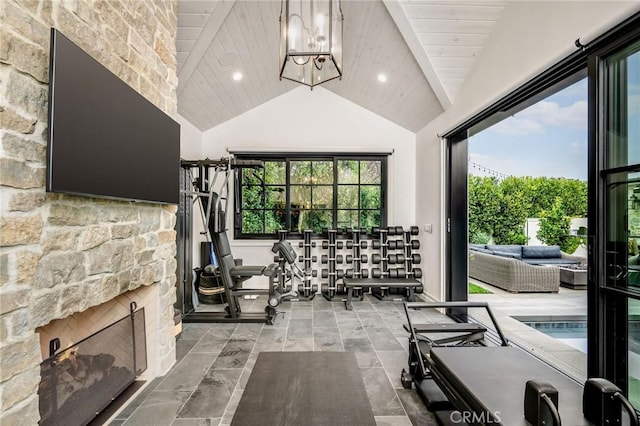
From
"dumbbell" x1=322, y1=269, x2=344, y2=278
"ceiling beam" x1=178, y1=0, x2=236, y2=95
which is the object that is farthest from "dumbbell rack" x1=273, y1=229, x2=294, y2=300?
"ceiling beam" x1=178, y1=0, x2=236, y2=95

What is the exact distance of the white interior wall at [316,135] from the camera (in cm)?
493

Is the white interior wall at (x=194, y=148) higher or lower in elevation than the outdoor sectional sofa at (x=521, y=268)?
higher

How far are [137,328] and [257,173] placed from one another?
10.6 ft

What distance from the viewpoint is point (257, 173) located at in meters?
5.04

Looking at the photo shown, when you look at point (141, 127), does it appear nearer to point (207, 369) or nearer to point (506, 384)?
point (207, 369)

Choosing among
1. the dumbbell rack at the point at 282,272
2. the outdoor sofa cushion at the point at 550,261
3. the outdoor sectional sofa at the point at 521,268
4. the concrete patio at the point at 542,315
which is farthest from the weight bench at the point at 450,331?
the outdoor sofa cushion at the point at 550,261

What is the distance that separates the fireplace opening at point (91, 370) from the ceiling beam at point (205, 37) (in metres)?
2.56

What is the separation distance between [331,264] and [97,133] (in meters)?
3.70

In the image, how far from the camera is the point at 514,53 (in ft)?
8.12

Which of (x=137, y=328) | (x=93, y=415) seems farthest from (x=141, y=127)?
(x=93, y=415)

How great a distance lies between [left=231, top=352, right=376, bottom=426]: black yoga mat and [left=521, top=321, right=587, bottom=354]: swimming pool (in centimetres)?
257

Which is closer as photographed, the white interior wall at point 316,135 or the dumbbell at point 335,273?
the dumbbell at point 335,273

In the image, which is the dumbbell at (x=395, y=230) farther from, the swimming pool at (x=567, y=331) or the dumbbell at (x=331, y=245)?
the swimming pool at (x=567, y=331)

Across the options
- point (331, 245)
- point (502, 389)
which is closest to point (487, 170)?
point (331, 245)
